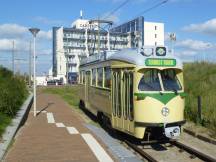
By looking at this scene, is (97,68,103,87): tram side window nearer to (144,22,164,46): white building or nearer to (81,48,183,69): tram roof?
(81,48,183,69): tram roof

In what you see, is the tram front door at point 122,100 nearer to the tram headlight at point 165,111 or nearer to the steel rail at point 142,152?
the steel rail at point 142,152

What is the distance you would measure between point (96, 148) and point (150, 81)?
2.48 metres

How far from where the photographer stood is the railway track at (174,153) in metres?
11.7

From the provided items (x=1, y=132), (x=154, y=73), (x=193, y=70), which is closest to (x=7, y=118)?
(x=1, y=132)

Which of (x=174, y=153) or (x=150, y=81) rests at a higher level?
(x=150, y=81)

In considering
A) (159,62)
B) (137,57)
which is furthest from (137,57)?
(159,62)

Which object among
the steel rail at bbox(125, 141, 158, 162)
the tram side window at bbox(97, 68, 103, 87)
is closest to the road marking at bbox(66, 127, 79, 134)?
the tram side window at bbox(97, 68, 103, 87)

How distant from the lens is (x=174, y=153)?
1264 centimetres

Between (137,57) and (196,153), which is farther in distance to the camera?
(137,57)

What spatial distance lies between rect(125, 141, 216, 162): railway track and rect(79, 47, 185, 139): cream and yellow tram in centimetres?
45

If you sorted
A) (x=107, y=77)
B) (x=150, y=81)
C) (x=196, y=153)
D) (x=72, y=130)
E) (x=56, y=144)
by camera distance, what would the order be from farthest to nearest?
(x=72, y=130), (x=107, y=77), (x=56, y=144), (x=150, y=81), (x=196, y=153)

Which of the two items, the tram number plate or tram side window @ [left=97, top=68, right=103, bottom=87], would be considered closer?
the tram number plate

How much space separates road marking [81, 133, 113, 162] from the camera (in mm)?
11414

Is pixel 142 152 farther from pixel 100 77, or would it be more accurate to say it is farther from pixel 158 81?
pixel 100 77
